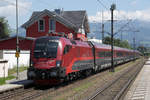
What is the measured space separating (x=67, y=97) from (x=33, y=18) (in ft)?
107

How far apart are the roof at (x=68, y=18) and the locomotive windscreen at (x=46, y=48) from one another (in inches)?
971

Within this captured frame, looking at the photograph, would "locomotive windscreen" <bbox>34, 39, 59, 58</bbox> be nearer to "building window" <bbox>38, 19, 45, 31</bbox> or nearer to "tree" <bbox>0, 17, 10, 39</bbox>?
"building window" <bbox>38, 19, 45, 31</bbox>

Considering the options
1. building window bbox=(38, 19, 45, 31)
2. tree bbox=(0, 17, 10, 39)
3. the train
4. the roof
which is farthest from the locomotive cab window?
tree bbox=(0, 17, 10, 39)

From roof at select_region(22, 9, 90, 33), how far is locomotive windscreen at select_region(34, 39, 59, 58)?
971 inches

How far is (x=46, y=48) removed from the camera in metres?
17.4

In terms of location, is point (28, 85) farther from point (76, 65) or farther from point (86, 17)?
point (86, 17)

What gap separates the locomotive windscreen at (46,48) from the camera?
17188mm

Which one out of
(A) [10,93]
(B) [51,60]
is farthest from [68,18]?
(A) [10,93]

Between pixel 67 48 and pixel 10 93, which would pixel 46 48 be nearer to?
pixel 67 48

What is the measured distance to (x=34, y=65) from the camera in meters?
17.2

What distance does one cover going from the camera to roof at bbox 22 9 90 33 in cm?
4391

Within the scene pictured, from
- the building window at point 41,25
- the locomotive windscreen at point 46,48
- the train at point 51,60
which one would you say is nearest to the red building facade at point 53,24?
the building window at point 41,25

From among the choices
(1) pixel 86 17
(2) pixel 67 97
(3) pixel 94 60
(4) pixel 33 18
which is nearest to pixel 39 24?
(4) pixel 33 18

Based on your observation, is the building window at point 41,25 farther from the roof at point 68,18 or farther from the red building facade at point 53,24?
the roof at point 68,18
